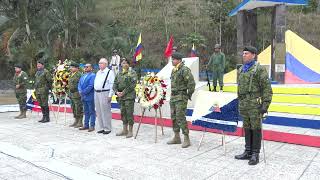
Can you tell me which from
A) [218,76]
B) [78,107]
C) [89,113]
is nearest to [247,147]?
[89,113]

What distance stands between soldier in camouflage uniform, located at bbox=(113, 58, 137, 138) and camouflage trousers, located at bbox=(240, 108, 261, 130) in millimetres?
2984

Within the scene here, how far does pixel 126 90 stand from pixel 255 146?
10.8 ft

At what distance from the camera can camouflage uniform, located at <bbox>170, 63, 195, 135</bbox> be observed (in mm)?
6879

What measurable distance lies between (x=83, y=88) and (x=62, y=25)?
62.1 feet

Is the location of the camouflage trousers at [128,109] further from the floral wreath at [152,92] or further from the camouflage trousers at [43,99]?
the camouflage trousers at [43,99]

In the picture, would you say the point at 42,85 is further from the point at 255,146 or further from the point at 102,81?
the point at 255,146

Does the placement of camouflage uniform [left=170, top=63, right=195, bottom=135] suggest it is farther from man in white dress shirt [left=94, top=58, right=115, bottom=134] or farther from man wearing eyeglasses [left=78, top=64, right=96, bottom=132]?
man wearing eyeglasses [left=78, top=64, right=96, bottom=132]

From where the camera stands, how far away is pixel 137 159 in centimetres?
606

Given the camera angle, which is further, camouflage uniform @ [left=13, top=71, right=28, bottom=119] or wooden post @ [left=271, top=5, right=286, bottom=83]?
wooden post @ [left=271, top=5, right=286, bottom=83]

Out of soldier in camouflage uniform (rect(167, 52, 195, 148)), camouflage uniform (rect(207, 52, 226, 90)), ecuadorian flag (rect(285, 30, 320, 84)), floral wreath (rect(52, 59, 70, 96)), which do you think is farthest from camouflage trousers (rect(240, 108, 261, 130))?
ecuadorian flag (rect(285, 30, 320, 84))

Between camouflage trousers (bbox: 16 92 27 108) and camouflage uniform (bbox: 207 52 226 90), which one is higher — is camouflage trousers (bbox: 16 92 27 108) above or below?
below

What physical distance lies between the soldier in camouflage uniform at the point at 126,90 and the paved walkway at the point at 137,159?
0.56 m

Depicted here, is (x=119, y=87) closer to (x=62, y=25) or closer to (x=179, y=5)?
A: (x=62, y=25)

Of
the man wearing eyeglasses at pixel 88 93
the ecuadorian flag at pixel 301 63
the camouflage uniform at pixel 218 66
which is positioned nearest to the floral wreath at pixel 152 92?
the man wearing eyeglasses at pixel 88 93
